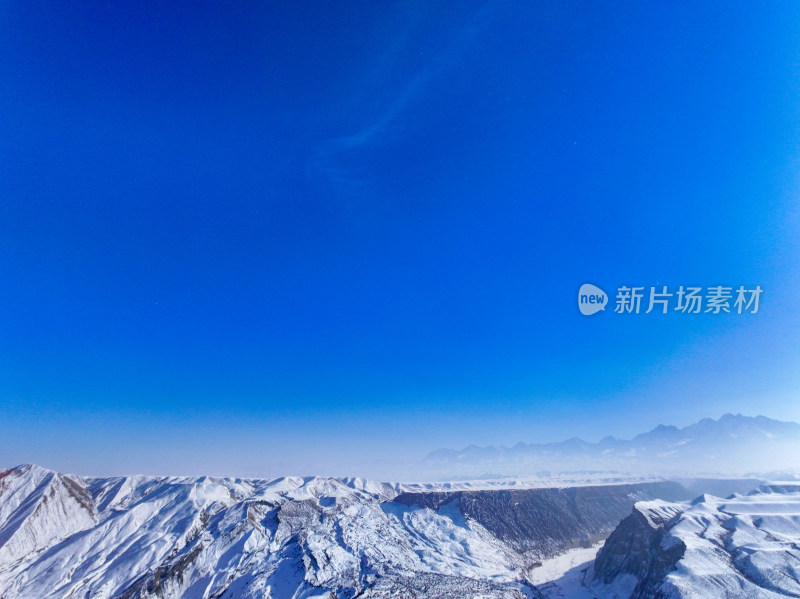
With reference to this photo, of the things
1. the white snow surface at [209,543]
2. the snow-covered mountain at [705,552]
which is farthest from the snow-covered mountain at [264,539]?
the snow-covered mountain at [705,552]

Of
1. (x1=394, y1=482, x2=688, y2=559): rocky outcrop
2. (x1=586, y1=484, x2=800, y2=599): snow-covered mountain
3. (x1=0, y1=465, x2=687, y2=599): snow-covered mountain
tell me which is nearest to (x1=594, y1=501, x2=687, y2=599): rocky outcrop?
(x1=586, y1=484, x2=800, y2=599): snow-covered mountain

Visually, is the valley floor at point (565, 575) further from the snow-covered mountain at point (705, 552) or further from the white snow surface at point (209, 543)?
the white snow surface at point (209, 543)

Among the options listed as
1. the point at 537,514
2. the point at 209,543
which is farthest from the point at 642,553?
the point at 209,543

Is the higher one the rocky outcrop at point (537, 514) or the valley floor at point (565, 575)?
the rocky outcrop at point (537, 514)

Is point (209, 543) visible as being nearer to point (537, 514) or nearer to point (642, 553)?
point (642, 553)

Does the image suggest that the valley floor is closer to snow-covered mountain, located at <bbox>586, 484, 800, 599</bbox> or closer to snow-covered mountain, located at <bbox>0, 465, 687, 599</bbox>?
snow-covered mountain, located at <bbox>0, 465, 687, 599</bbox>
